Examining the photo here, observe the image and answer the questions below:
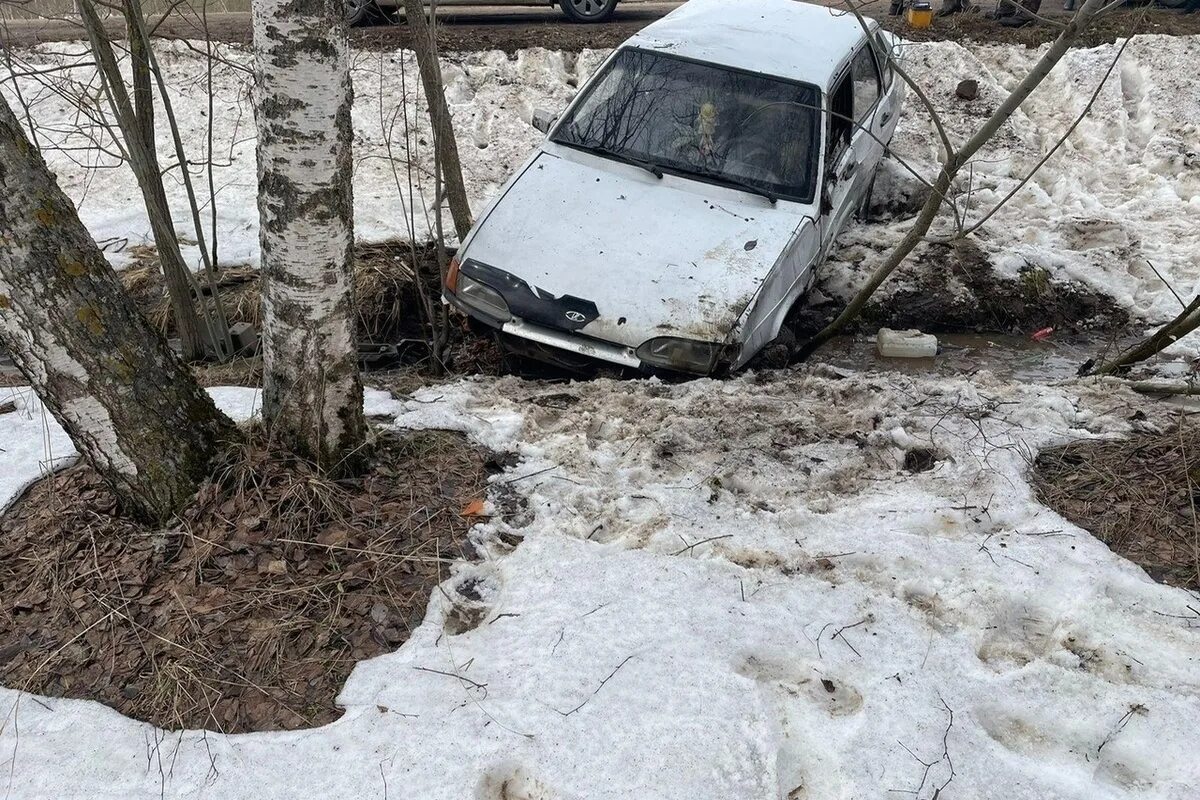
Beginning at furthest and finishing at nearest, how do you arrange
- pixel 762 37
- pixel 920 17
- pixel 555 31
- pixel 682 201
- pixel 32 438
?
pixel 555 31, pixel 920 17, pixel 762 37, pixel 682 201, pixel 32 438

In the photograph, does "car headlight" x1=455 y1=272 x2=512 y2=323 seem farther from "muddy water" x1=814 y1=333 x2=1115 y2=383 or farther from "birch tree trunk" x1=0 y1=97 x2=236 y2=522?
"muddy water" x1=814 y1=333 x2=1115 y2=383

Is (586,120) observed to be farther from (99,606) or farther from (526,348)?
(99,606)

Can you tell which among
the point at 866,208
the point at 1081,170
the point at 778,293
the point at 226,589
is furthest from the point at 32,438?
the point at 1081,170

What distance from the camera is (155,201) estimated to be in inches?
173

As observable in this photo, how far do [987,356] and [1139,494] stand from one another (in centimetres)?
247

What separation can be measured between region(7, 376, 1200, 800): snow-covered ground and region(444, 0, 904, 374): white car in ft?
2.72

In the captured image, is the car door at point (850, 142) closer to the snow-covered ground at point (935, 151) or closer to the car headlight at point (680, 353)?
the snow-covered ground at point (935, 151)

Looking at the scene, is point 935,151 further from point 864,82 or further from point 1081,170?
point 864,82

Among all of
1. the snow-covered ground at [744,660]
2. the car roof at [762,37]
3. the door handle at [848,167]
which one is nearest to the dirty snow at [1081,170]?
the door handle at [848,167]

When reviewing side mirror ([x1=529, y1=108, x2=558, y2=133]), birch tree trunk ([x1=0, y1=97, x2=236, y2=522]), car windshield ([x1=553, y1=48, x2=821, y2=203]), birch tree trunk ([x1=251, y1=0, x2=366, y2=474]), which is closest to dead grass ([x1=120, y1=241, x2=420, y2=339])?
side mirror ([x1=529, y1=108, x2=558, y2=133])

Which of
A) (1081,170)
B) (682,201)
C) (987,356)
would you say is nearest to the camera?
(682,201)

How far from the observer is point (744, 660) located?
2607 millimetres

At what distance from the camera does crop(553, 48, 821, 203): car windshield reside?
487cm

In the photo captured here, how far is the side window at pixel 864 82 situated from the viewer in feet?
18.7
